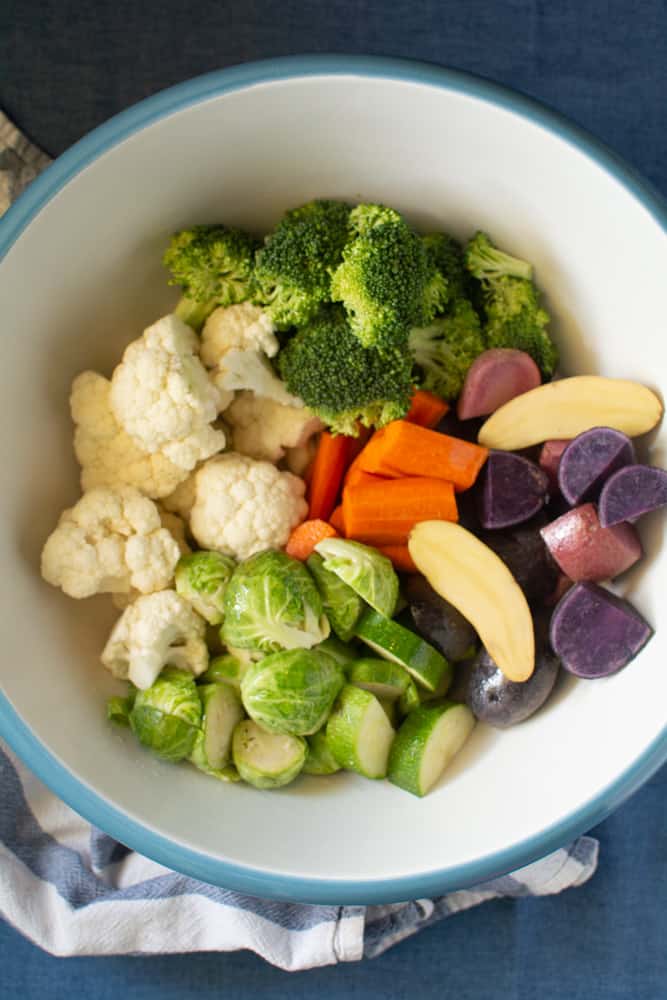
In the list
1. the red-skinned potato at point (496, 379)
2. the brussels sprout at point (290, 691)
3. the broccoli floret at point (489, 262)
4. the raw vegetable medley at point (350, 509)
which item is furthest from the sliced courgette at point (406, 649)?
the broccoli floret at point (489, 262)

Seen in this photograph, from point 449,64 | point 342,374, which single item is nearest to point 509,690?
point 342,374

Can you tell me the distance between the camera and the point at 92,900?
1935 mm

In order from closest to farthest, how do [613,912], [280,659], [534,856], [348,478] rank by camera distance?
[534,856], [280,659], [348,478], [613,912]

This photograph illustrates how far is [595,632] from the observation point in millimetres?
1658

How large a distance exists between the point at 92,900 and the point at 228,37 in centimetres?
177

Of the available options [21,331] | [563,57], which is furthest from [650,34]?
[21,331]

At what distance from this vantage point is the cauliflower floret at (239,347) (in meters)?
1.73

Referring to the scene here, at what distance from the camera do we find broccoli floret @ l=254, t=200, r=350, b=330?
1662 millimetres

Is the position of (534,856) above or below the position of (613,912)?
above

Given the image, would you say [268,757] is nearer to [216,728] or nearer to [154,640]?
[216,728]

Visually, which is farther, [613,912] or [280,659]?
[613,912]

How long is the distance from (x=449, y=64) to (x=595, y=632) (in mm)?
1169

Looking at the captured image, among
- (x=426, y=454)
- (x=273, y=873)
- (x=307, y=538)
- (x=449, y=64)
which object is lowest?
(x=273, y=873)

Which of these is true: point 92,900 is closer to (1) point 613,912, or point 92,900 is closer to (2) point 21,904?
(2) point 21,904
